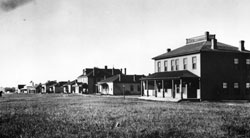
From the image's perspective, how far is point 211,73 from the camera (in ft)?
115

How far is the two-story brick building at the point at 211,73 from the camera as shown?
34562 mm

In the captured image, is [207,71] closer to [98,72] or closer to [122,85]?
[122,85]

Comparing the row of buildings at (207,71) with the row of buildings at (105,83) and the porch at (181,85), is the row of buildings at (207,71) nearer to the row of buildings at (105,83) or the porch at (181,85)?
the porch at (181,85)

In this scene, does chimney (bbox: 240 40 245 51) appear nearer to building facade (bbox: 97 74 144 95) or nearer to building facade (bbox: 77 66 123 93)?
building facade (bbox: 97 74 144 95)

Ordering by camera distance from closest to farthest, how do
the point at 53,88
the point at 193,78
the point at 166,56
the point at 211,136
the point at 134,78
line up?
1. the point at 211,136
2. the point at 193,78
3. the point at 166,56
4. the point at 134,78
5. the point at 53,88

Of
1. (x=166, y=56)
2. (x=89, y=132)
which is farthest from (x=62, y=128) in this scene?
(x=166, y=56)

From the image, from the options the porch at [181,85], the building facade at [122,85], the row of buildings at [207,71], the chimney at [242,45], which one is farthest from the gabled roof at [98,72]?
the chimney at [242,45]

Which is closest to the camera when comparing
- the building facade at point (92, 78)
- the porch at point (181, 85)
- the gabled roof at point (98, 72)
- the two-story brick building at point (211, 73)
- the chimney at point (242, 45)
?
the porch at point (181, 85)

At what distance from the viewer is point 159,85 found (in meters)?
42.5

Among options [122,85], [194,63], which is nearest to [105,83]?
[122,85]

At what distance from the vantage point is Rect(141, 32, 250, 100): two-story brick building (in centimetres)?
3456

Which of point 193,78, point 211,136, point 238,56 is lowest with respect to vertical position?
point 211,136

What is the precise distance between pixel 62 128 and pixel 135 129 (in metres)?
3.23

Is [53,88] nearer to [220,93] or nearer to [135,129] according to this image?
[220,93]
